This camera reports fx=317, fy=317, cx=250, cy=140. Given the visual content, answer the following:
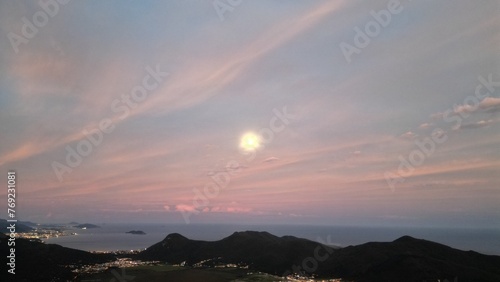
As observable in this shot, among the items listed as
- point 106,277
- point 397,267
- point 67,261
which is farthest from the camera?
point 67,261

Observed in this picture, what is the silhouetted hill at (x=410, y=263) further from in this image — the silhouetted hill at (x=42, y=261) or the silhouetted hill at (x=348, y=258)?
the silhouetted hill at (x=42, y=261)

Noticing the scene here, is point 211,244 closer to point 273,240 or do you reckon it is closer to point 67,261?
point 273,240

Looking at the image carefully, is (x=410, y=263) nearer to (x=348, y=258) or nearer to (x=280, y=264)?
(x=348, y=258)

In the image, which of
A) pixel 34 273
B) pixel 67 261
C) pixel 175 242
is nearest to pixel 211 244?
pixel 175 242

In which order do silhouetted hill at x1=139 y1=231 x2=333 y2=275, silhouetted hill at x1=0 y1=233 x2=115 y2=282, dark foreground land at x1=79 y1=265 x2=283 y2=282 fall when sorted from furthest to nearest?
1. silhouetted hill at x1=139 y1=231 x2=333 y2=275
2. silhouetted hill at x1=0 y1=233 x2=115 y2=282
3. dark foreground land at x1=79 y1=265 x2=283 y2=282

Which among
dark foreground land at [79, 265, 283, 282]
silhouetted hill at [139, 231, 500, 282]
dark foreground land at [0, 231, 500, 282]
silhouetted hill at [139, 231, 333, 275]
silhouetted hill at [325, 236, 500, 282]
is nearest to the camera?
silhouetted hill at [325, 236, 500, 282]

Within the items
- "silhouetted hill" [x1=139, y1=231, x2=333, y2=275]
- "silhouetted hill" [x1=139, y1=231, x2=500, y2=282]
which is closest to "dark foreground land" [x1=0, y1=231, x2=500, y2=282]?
"silhouetted hill" [x1=139, y1=231, x2=500, y2=282]

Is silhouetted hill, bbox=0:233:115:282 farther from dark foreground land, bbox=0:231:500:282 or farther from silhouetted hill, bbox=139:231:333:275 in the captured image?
silhouetted hill, bbox=139:231:333:275

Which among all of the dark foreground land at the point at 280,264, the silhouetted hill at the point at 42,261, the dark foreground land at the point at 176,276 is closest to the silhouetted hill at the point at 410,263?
the dark foreground land at the point at 280,264

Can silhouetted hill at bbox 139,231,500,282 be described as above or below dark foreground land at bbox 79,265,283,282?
above
